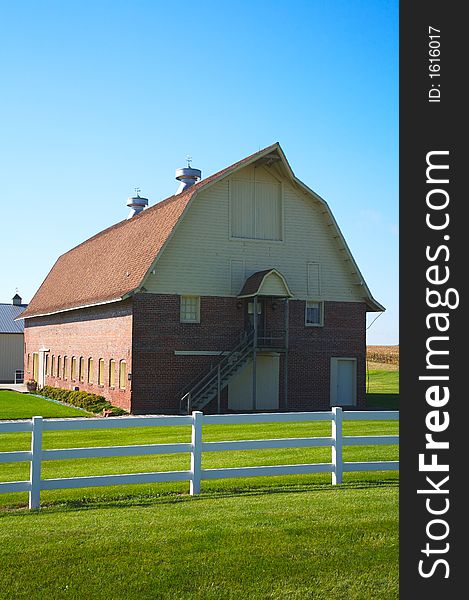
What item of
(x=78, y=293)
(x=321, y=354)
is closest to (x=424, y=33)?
(x=321, y=354)

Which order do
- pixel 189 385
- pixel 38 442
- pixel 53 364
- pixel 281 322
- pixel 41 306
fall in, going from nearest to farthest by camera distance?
pixel 38 442 < pixel 189 385 < pixel 281 322 < pixel 53 364 < pixel 41 306

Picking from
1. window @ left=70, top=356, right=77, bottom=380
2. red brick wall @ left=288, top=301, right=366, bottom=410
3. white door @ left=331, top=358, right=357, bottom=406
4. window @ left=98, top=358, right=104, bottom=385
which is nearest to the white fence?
red brick wall @ left=288, top=301, right=366, bottom=410

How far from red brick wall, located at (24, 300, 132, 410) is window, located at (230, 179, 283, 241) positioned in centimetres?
538

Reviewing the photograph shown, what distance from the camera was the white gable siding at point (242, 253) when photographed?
31.5 m

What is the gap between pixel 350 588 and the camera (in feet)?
26.5

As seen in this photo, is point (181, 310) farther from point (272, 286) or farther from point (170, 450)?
point (170, 450)

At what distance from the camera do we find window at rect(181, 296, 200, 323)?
3184 centimetres

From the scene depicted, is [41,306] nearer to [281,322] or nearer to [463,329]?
[281,322]

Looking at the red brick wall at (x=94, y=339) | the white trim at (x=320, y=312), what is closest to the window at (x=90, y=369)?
the red brick wall at (x=94, y=339)

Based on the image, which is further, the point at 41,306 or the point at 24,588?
the point at 41,306

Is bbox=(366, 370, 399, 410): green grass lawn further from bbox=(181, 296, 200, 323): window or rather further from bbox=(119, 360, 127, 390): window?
bbox=(119, 360, 127, 390): window

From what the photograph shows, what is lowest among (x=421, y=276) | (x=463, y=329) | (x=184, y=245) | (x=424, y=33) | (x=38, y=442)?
(x=38, y=442)

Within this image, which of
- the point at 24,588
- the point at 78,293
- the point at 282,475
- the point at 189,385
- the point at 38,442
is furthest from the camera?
the point at 78,293

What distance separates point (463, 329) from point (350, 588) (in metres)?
3.52
